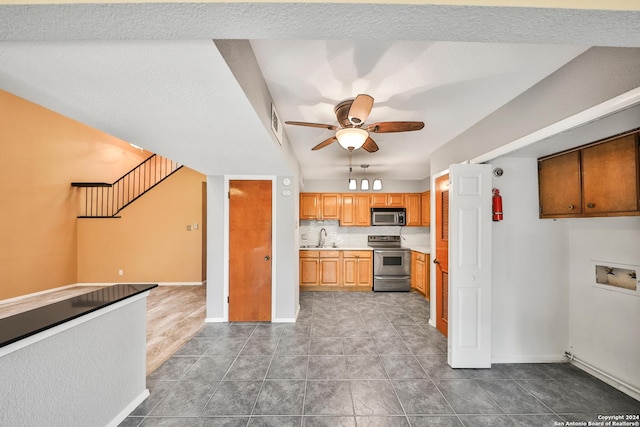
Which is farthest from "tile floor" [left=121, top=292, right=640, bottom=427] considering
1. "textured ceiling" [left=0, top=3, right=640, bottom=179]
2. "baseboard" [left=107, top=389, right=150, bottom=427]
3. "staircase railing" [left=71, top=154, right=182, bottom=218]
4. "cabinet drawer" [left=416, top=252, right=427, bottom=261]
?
"staircase railing" [left=71, top=154, right=182, bottom=218]

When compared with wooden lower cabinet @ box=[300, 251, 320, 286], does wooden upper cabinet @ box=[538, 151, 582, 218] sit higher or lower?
higher

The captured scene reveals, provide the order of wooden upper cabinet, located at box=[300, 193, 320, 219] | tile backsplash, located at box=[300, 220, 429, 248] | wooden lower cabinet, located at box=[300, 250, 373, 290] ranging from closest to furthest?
1. wooden lower cabinet, located at box=[300, 250, 373, 290]
2. wooden upper cabinet, located at box=[300, 193, 320, 219]
3. tile backsplash, located at box=[300, 220, 429, 248]

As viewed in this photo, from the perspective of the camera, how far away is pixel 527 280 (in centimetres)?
258

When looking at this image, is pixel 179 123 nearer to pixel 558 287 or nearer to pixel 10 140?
pixel 558 287

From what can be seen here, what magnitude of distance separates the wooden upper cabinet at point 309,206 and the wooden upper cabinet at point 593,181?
3981 mm

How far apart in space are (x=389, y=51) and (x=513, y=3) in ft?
2.77

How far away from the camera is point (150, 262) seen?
5777 mm

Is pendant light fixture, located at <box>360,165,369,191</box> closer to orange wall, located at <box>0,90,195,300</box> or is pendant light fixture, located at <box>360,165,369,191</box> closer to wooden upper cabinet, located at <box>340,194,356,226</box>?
wooden upper cabinet, located at <box>340,194,356,226</box>

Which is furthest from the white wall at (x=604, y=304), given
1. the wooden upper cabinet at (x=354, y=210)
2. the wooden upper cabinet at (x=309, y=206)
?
the wooden upper cabinet at (x=309, y=206)

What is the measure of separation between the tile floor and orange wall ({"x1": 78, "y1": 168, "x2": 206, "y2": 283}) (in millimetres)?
3272

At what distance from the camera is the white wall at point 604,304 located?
208 centimetres

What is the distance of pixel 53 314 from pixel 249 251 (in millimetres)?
2325

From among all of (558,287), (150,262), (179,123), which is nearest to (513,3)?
(179,123)

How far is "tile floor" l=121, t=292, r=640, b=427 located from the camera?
1.83 metres
